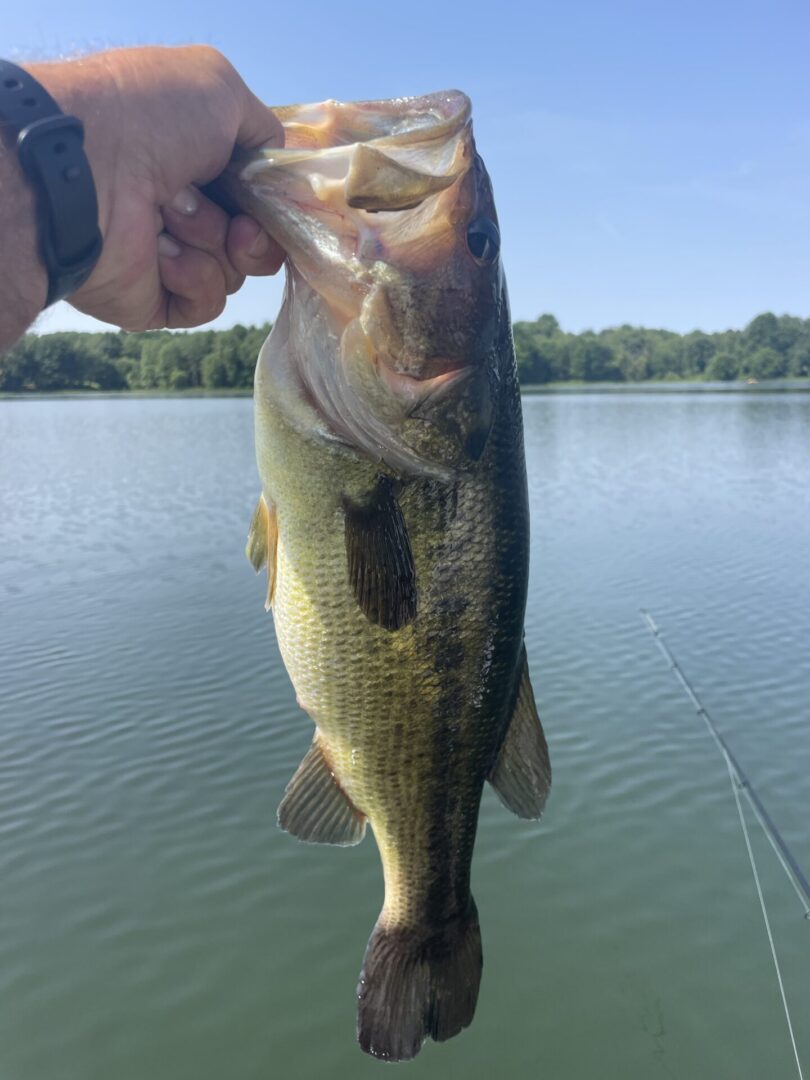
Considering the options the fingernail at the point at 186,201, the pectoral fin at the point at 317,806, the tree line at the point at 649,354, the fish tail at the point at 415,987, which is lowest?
the fish tail at the point at 415,987

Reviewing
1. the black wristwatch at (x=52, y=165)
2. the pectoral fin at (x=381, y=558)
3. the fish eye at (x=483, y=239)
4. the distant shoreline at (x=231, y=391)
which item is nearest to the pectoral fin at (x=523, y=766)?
the pectoral fin at (x=381, y=558)

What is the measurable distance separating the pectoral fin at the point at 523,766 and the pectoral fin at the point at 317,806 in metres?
0.41

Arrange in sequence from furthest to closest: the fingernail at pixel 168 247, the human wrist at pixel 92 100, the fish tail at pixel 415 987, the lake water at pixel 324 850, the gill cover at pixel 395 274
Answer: the lake water at pixel 324 850 → the fish tail at pixel 415 987 → the fingernail at pixel 168 247 → the gill cover at pixel 395 274 → the human wrist at pixel 92 100

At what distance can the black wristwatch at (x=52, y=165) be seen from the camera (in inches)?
67.1

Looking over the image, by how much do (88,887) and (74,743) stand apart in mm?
2230

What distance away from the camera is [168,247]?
219 centimetres

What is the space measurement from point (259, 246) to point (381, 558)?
0.83 m

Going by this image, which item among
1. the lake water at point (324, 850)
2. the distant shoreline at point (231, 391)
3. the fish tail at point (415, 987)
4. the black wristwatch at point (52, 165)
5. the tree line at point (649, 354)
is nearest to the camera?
the black wristwatch at point (52, 165)

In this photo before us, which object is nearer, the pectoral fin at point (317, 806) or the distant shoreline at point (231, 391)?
the pectoral fin at point (317, 806)

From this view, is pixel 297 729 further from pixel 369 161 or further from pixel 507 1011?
pixel 369 161

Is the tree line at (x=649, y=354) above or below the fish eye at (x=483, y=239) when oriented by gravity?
above

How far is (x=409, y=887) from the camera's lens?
7.93 feet

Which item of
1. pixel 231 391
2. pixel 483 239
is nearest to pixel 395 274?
pixel 483 239

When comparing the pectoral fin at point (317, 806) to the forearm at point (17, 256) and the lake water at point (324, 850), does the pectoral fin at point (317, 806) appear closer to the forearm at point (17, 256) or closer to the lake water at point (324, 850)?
the forearm at point (17, 256)
